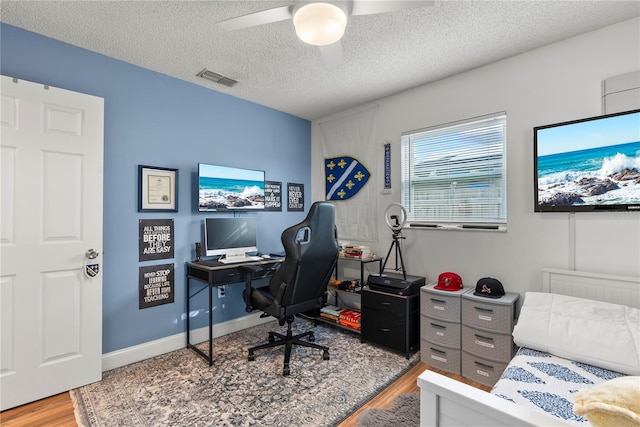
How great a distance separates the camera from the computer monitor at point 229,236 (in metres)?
2.96

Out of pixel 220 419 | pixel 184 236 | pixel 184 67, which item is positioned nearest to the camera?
pixel 220 419

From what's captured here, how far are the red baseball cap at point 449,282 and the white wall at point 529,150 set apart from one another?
185 millimetres

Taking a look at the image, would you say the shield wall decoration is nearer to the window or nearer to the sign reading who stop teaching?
the window

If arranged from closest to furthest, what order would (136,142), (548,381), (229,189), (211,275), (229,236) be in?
(548,381)
(211,275)
(136,142)
(229,236)
(229,189)

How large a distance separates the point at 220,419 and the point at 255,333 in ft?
4.61

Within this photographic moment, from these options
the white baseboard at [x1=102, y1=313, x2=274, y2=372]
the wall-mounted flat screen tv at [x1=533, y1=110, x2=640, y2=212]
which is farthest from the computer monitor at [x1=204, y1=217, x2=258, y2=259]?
the wall-mounted flat screen tv at [x1=533, y1=110, x2=640, y2=212]


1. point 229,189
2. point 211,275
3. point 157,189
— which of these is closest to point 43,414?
point 211,275

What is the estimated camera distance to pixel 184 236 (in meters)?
3.04

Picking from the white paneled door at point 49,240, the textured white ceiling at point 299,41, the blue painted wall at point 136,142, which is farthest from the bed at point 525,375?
the blue painted wall at point 136,142

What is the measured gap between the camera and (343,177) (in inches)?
155

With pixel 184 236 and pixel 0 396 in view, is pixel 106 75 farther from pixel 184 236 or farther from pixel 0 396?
pixel 0 396

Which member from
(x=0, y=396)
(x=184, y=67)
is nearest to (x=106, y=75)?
(x=184, y=67)

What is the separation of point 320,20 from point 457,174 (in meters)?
1.98

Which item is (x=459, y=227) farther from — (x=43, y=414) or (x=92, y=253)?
(x=43, y=414)
